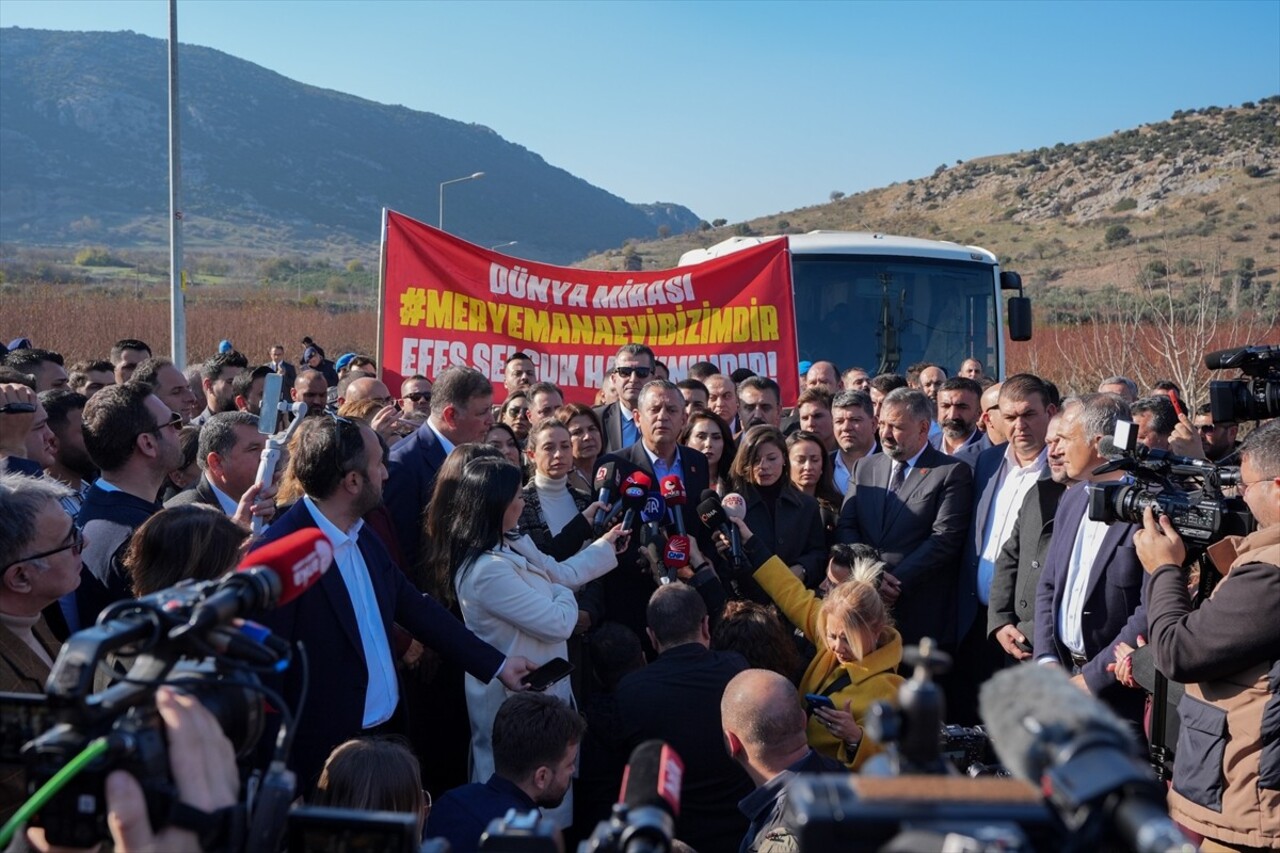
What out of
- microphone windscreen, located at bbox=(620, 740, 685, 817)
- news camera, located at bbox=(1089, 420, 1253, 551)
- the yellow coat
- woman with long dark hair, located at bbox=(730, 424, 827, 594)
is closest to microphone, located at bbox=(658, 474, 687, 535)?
woman with long dark hair, located at bbox=(730, 424, 827, 594)

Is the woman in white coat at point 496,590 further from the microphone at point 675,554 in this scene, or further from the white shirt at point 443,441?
the white shirt at point 443,441

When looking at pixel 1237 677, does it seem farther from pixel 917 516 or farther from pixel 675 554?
pixel 917 516

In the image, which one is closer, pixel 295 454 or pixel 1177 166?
pixel 295 454

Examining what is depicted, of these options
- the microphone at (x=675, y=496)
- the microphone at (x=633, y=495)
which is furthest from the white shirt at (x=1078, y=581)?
the microphone at (x=633, y=495)

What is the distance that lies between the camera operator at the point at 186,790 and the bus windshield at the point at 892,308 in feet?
33.7

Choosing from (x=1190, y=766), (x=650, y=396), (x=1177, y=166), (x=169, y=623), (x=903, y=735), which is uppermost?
(x=1177, y=166)

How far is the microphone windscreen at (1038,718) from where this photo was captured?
1404 mm

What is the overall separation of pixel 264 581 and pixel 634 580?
Answer: 4.30 m

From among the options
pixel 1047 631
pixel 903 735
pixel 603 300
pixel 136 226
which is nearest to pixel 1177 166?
pixel 603 300

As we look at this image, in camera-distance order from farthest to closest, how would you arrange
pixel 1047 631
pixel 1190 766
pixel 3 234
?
pixel 3 234, pixel 1047 631, pixel 1190 766

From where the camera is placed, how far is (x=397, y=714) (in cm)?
440

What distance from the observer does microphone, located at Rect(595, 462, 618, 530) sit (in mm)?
5918

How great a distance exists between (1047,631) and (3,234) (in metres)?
103

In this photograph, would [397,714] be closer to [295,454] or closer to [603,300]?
[295,454]
